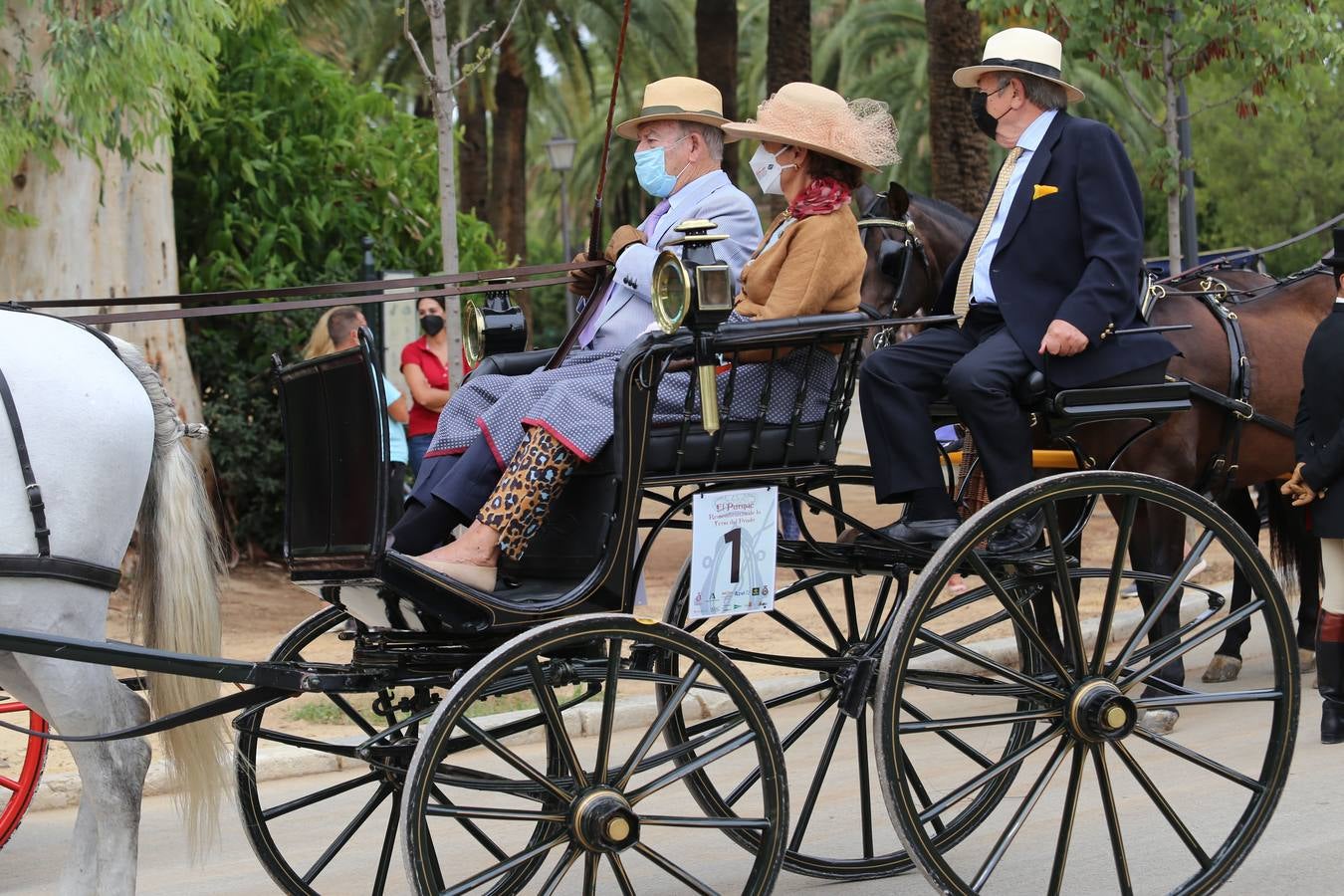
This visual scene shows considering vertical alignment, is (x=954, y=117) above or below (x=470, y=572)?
above

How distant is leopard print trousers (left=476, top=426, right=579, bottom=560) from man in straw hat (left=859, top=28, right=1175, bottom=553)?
0.96 metres

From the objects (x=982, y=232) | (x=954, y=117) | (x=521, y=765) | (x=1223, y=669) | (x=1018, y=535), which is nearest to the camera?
(x=521, y=765)

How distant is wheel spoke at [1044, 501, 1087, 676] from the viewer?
4332 millimetres

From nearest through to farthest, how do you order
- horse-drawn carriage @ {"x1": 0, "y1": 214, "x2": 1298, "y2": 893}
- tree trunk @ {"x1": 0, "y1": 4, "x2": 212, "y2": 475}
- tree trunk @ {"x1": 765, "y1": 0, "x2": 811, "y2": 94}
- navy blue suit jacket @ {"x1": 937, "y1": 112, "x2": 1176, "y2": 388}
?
horse-drawn carriage @ {"x1": 0, "y1": 214, "x2": 1298, "y2": 893}, navy blue suit jacket @ {"x1": 937, "y1": 112, "x2": 1176, "y2": 388}, tree trunk @ {"x1": 0, "y1": 4, "x2": 212, "y2": 475}, tree trunk @ {"x1": 765, "y1": 0, "x2": 811, "y2": 94}

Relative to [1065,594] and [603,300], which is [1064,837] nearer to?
[1065,594]

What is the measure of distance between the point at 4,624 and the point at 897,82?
87.9 feet

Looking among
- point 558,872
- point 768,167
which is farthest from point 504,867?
point 768,167

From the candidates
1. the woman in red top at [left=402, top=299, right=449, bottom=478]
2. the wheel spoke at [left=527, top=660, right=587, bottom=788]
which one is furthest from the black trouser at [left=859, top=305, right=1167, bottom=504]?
the woman in red top at [left=402, top=299, right=449, bottom=478]

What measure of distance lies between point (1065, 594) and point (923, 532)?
465 mm

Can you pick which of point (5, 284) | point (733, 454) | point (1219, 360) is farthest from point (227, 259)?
point (733, 454)

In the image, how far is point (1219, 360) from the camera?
6961 millimetres

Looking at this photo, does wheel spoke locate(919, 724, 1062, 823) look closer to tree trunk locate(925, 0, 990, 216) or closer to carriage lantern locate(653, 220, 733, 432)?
carriage lantern locate(653, 220, 733, 432)

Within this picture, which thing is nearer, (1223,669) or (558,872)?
(558,872)

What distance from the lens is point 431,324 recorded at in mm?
10133
